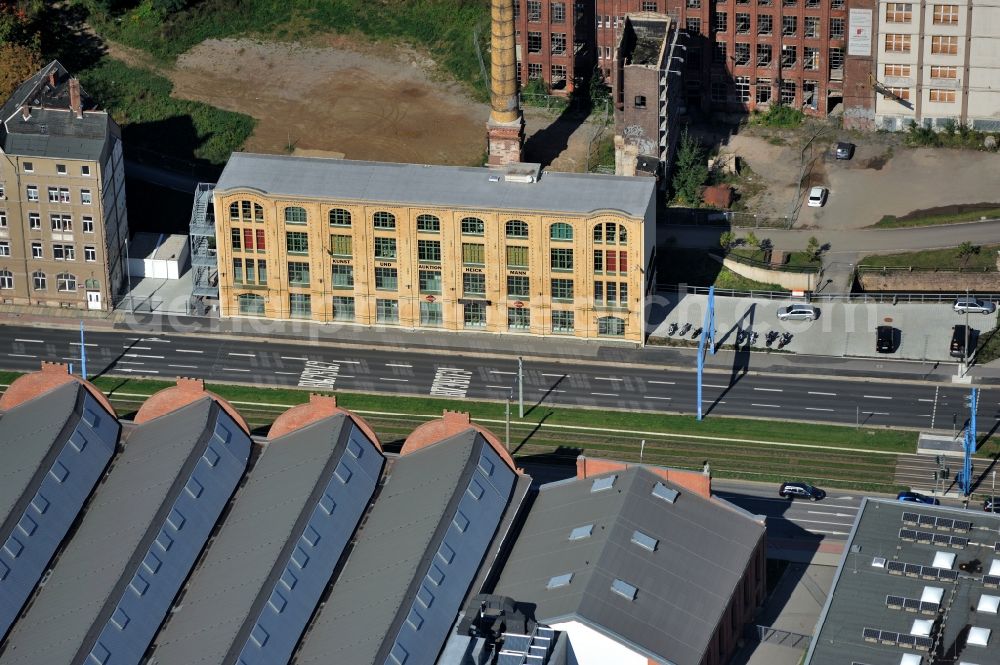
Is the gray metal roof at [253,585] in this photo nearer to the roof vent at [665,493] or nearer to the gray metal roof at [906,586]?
the roof vent at [665,493]

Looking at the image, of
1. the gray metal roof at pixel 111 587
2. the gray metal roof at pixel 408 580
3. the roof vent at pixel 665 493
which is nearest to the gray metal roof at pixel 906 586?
the roof vent at pixel 665 493

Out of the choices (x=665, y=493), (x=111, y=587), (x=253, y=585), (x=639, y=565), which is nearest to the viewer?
(x=111, y=587)

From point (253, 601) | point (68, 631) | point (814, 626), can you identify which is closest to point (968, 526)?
point (814, 626)

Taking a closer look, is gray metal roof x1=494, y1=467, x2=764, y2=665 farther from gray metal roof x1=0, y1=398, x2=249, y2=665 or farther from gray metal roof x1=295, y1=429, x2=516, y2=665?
gray metal roof x1=0, y1=398, x2=249, y2=665

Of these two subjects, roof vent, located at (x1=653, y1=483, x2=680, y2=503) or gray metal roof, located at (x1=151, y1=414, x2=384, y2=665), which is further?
roof vent, located at (x1=653, y1=483, x2=680, y2=503)

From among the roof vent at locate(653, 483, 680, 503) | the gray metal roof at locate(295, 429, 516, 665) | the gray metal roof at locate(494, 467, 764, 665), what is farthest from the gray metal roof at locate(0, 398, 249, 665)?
the roof vent at locate(653, 483, 680, 503)

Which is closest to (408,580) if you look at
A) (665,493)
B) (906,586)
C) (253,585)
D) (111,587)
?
(253,585)

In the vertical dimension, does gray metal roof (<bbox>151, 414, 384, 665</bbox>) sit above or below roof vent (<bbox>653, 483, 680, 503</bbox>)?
below

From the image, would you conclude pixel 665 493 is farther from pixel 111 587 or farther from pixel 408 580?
pixel 111 587
